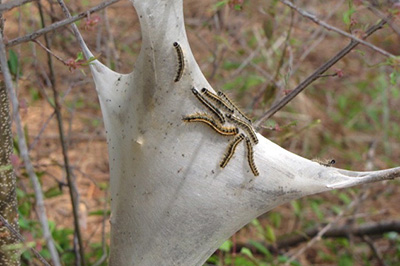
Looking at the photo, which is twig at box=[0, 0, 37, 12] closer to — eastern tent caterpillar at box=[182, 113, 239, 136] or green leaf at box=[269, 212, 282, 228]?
eastern tent caterpillar at box=[182, 113, 239, 136]

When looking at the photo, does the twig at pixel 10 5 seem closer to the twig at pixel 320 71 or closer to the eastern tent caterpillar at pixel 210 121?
the eastern tent caterpillar at pixel 210 121

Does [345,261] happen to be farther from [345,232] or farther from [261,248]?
[261,248]

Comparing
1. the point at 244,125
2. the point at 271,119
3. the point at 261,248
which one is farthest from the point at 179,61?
the point at 261,248

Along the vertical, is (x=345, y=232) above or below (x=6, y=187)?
above

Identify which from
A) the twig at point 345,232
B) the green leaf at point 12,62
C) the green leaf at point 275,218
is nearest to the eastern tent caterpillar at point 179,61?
the green leaf at point 12,62

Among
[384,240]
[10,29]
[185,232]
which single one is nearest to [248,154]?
[185,232]

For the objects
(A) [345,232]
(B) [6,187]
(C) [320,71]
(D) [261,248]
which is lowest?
(B) [6,187]

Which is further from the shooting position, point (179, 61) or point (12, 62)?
point (12, 62)

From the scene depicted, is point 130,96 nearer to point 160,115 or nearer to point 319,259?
point 160,115
